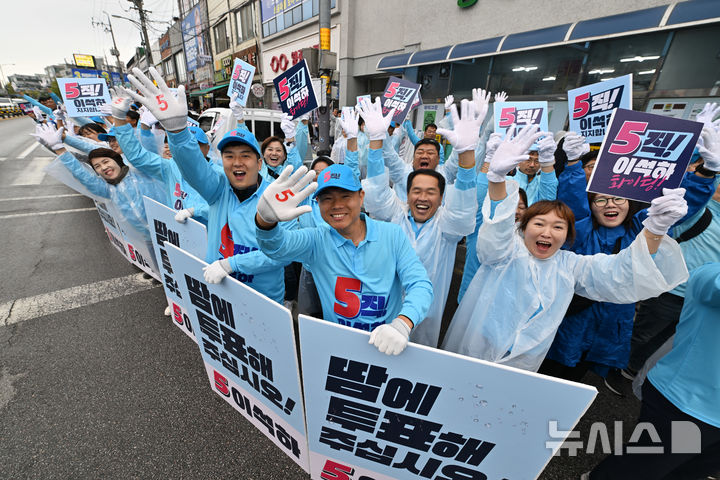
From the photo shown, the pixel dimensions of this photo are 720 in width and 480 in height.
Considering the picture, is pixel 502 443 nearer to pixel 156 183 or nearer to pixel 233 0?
pixel 156 183

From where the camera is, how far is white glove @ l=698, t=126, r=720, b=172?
Result: 1.77 metres

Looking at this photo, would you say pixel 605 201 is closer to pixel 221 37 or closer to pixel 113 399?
pixel 113 399

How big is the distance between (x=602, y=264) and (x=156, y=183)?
169 inches

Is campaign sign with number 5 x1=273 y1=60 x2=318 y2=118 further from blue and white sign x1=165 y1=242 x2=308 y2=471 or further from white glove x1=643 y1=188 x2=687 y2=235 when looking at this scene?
white glove x1=643 y1=188 x2=687 y2=235

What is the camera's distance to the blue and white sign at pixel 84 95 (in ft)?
14.5

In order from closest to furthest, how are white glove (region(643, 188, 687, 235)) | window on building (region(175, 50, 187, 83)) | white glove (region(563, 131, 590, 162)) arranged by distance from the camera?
1. white glove (region(643, 188, 687, 235))
2. white glove (region(563, 131, 590, 162))
3. window on building (region(175, 50, 187, 83))

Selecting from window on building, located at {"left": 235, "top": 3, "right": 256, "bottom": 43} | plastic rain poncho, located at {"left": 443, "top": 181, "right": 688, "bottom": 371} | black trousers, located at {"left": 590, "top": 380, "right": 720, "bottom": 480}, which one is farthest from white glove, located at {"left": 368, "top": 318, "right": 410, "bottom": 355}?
window on building, located at {"left": 235, "top": 3, "right": 256, "bottom": 43}

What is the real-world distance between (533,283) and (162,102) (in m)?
2.44

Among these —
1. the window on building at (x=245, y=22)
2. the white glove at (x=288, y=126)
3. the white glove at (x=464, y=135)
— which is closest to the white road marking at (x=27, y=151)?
the window on building at (x=245, y=22)

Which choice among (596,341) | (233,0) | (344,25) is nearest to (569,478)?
(596,341)

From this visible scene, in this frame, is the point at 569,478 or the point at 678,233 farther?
the point at 678,233

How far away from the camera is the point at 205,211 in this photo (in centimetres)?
265

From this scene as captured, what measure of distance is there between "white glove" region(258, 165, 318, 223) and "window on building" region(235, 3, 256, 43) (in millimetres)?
23403

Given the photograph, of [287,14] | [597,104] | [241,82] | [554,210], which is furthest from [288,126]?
[287,14]
